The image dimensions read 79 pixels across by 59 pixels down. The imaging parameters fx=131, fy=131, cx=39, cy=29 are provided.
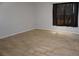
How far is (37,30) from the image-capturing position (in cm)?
207

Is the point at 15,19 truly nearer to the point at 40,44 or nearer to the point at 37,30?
the point at 37,30

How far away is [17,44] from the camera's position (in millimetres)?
2295

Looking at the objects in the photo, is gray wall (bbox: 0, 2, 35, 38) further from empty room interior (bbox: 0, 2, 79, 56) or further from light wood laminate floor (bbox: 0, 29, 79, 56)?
light wood laminate floor (bbox: 0, 29, 79, 56)

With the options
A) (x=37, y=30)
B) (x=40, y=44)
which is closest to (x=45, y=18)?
(x=37, y=30)

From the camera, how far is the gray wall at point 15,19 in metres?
2.07

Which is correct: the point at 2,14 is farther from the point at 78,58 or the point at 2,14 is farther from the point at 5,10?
the point at 78,58

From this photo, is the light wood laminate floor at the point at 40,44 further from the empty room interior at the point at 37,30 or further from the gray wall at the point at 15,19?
the gray wall at the point at 15,19

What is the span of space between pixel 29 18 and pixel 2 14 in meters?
0.44

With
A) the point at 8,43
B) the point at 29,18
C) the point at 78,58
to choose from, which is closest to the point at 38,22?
the point at 29,18

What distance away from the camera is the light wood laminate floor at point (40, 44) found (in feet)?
7.06

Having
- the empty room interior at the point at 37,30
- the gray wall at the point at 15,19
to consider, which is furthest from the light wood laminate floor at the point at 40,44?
the gray wall at the point at 15,19

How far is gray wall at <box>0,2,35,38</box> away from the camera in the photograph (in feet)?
6.81

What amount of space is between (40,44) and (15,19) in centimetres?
61

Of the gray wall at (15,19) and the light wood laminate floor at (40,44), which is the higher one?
the gray wall at (15,19)
